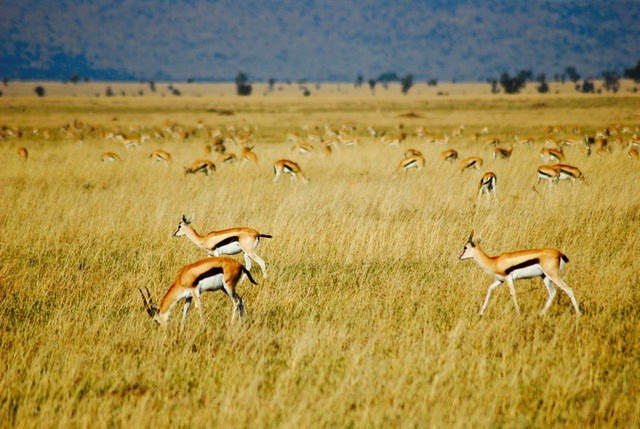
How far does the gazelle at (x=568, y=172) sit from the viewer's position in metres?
13.3

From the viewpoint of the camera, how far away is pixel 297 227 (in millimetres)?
9836

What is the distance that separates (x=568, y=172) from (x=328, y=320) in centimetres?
957

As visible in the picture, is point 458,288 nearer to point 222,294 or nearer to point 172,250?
point 222,294

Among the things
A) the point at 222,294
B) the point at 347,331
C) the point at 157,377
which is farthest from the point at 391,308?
the point at 157,377


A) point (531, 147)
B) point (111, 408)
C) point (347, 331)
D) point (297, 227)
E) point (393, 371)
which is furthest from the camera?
point (531, 147)

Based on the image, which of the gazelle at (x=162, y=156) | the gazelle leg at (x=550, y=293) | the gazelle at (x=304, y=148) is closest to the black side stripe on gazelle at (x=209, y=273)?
the gazelle leg at (x=550, y=293)

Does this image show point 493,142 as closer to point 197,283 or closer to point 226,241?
point 226,241

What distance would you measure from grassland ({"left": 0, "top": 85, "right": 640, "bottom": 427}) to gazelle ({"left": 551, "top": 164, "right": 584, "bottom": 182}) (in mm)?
689

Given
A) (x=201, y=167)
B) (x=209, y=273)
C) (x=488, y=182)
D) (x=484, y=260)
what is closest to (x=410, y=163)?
(x=488, y=182)

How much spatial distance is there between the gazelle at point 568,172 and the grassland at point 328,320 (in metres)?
0.69

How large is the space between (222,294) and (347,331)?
1.87 metres

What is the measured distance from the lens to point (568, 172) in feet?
43.9

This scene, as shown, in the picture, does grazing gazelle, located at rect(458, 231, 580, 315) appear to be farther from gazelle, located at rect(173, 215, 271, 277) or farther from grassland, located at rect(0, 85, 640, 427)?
gazelle, located at rect(173, 215, 271, 277)

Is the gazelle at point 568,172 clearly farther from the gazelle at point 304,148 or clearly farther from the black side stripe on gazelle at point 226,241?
the gazelle at point 304,148
